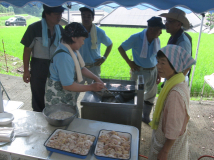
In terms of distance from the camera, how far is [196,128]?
3227mm

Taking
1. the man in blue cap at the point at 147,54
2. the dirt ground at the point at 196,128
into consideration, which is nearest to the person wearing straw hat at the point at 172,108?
the dirt ground at the point at 196,128

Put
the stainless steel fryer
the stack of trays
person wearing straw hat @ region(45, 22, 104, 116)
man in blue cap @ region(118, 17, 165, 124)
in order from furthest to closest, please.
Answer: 1. man in blue cap @ region(118, 17, 165, 124)
2. the stainless steel fryer
3. person wearing straw hat @ region(45, 22, 104, 116)
4. the stack of trays

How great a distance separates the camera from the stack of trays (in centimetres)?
129

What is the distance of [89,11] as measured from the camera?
116 inches

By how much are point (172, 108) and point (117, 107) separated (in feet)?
2.76

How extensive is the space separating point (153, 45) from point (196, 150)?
72.7 inches

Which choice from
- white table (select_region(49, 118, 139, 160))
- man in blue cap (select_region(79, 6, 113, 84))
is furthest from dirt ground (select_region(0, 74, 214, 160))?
man in blue cap (select_region(79, 6, 113, 84))

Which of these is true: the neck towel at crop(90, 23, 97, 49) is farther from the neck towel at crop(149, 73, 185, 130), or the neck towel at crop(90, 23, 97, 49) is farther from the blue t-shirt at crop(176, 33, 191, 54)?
the neck towel at crop(149, 73, 185, 130)

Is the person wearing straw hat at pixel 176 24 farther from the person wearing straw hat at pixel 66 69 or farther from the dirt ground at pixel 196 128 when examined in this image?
the dirt ground at pixel 196 128

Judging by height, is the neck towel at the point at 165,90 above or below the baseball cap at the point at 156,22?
below

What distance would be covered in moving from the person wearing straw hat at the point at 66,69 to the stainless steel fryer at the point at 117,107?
277 millimetres

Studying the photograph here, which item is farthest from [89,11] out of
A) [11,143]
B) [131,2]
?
[11,143]

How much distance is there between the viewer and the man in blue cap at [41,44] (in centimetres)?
248

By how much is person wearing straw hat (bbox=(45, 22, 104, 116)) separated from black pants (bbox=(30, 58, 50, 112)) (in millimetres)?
809
